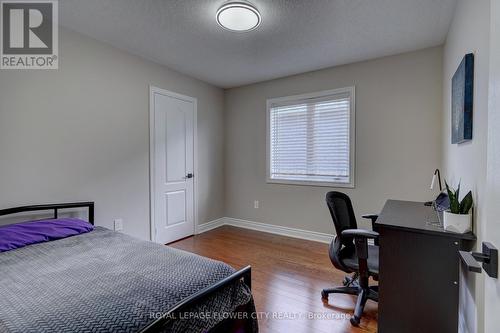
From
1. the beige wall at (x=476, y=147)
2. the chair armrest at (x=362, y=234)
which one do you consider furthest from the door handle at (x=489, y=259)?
the chair armrest at (x=362, y=234)

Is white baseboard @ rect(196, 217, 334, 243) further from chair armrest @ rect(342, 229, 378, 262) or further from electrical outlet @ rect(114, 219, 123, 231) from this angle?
chair armrest @ rect(342, 229, 378, 262)

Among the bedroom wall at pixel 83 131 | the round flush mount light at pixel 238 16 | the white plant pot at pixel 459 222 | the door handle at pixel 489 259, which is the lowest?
the white plant pot at pixel 459 222

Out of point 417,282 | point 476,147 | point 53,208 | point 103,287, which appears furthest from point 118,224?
point 476,147

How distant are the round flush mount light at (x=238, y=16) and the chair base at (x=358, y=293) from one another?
2387mm

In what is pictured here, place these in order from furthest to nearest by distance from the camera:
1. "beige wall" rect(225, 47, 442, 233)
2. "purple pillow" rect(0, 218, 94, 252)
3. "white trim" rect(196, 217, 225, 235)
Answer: "white trim" rect(196, 217, 225, 235)
"beige wall" rect(225, 47, 442, 233)
"purple pillow" rect(0, 218, 94, 252)

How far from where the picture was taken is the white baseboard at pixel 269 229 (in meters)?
3.65

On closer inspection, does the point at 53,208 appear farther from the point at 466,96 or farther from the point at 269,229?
the point at 466,96

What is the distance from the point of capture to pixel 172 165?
3629 mm

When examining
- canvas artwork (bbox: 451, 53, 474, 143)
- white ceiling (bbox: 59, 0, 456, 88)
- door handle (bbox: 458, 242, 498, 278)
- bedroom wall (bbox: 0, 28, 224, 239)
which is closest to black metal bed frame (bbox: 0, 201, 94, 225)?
bedroom wall (bbox: 0, 28, 224, 239)

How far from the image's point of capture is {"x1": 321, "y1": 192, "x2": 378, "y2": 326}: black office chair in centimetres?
181

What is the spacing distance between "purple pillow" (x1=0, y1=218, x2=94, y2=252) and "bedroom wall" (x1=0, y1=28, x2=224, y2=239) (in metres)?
0.38

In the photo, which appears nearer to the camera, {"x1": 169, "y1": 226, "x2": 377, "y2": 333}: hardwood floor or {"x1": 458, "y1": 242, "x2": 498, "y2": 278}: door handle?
{"x1": 458, "y1": 242, "x2": 498, "y2": 278}: door handle

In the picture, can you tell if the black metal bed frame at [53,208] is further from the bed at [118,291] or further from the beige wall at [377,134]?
the beige wall at [377,134]

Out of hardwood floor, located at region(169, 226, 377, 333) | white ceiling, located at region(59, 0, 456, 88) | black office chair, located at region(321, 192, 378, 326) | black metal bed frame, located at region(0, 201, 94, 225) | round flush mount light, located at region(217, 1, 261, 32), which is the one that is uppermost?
white ceiling, located at region(59, 0, 456, 88)
